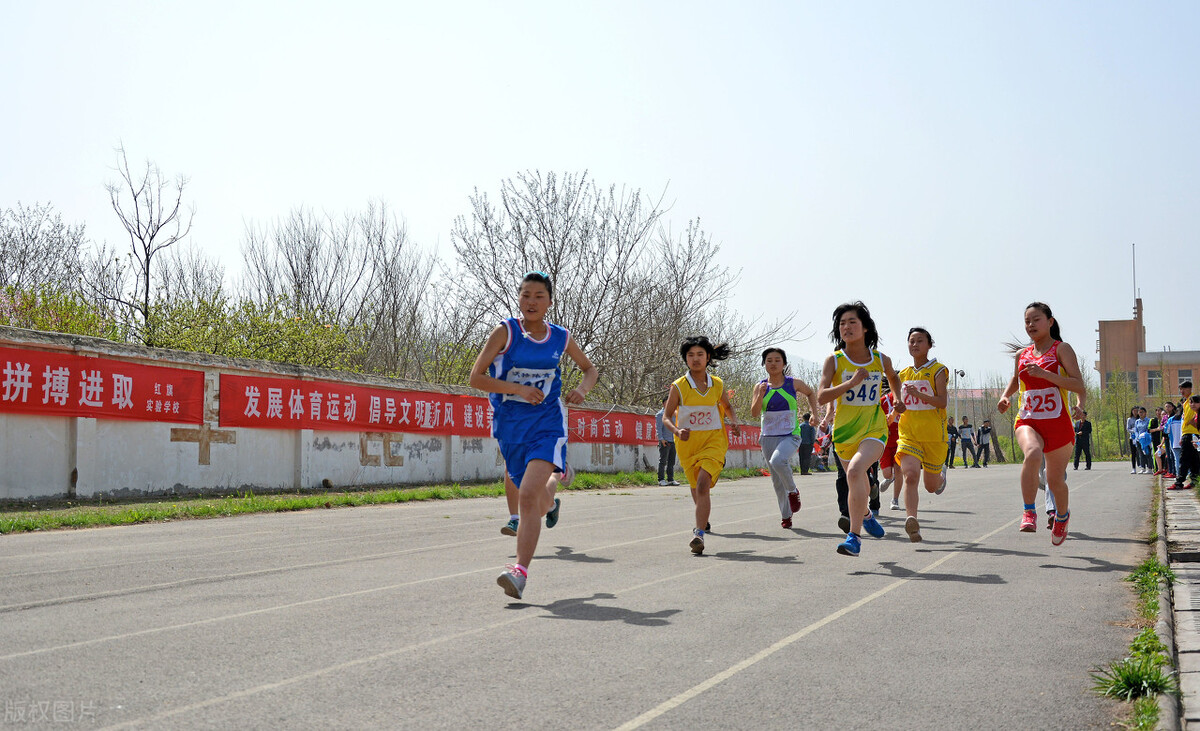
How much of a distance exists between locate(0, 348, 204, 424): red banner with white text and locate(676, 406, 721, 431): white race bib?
9214 millimetres

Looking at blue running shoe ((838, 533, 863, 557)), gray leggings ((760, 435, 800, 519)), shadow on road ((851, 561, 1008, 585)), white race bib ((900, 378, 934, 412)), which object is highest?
white race bib ((900, 378, 934, 412))

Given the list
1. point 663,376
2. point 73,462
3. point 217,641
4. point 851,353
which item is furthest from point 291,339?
point 217,641

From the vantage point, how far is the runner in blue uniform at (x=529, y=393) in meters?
6.55

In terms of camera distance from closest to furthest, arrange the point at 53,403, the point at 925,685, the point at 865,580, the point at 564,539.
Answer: the point at 925,685 < the point at 865,580 < the point at 564,539 < the point at 53,403

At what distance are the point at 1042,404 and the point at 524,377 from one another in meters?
4.52

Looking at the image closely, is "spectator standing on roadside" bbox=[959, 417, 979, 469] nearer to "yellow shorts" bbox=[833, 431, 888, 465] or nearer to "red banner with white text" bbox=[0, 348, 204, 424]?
"red banner with white text" bbox=[0, 348, 204, 424]

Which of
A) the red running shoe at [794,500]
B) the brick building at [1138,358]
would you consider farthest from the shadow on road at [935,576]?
the brick building at [1138,358]

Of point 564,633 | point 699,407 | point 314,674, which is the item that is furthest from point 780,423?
point 314,674

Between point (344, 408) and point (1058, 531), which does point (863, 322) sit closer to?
point (1058, 531)

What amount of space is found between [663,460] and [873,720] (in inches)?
888

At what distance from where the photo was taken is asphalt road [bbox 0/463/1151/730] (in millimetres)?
3863

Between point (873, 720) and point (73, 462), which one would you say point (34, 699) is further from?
point (73, 462)

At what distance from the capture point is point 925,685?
4.28 m

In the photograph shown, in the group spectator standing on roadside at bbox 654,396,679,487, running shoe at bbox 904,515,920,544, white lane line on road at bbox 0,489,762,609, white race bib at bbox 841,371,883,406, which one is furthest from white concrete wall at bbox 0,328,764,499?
running shoe at bbox 904,515,920,544
